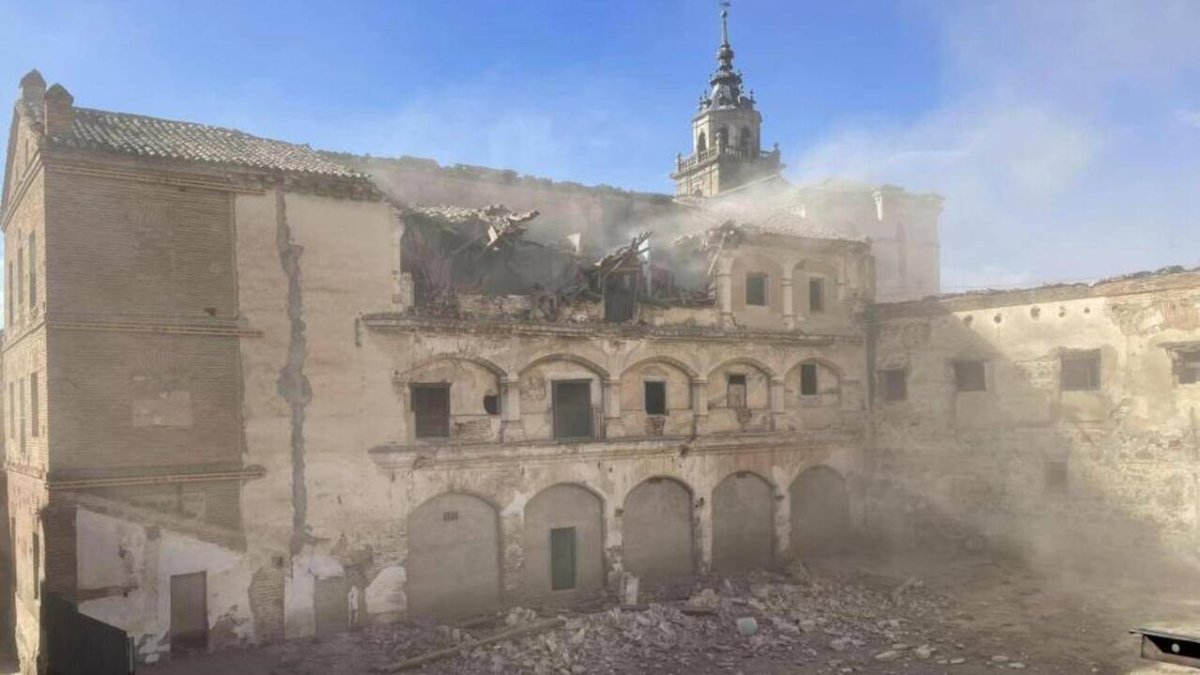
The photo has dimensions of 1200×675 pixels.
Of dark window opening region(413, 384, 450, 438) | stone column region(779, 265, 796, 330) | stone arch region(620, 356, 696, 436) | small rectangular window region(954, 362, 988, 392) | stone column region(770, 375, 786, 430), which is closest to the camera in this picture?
dark window opening region(413, 384, 450, 438)

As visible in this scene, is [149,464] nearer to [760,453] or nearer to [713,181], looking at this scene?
[760,453]

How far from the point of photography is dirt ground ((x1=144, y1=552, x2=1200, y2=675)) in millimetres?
16609

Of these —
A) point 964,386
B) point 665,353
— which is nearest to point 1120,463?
point 964,386

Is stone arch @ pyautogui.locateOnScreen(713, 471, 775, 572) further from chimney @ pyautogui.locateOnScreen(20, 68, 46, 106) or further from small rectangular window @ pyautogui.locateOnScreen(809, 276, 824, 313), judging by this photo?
chimney @ pyautogui.locateOnScreen(20, 68, 46, 106)

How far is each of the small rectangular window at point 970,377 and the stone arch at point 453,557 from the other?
14.2 metres

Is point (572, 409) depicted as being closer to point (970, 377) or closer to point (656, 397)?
point (656, 397)

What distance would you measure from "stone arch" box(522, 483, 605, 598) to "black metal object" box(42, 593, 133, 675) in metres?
9.30

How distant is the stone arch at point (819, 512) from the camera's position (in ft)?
85.8

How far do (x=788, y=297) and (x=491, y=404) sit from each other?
10121 millimetres

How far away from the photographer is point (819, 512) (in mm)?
26750

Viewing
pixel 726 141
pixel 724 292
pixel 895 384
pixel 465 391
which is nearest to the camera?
pixel 465 391

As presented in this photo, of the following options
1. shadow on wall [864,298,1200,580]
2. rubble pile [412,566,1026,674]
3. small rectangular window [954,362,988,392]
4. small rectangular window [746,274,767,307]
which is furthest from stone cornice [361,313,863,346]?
rubble pile [412,566,1026,674]

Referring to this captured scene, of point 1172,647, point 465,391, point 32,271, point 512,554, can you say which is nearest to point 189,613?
point 512,554

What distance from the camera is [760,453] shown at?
992 inches
